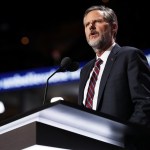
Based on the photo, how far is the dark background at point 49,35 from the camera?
4781 mm

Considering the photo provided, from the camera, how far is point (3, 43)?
234 inches

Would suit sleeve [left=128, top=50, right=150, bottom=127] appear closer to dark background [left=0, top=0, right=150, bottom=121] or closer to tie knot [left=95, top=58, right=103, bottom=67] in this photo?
tie knot [left=95, top=58, right=103, bottom=67]

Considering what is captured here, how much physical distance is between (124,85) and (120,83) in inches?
0.8

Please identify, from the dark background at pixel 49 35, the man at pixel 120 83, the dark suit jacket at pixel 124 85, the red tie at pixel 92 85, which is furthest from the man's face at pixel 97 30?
the dark background at pixel 49 35

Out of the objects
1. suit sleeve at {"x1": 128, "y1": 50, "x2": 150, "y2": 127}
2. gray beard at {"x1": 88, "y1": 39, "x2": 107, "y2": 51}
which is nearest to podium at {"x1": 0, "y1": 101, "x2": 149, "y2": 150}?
suit sleeve at {"x1": 128, "y1": 50, "x2": 150, "y2": 127}

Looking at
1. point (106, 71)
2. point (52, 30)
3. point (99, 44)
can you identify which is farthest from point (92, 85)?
point (52, 30)

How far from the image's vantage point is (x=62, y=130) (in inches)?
48.8

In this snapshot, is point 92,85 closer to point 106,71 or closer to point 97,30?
point 106,71

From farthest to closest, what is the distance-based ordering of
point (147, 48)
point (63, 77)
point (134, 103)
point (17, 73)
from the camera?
point (17, 73)
point (63, 77)
point (147, 48)
point (134, 103)

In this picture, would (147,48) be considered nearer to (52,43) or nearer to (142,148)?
(52,43)

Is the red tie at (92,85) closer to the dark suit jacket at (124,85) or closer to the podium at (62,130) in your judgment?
the dark suit jacket at (124,85)

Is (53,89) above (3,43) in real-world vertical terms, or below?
below

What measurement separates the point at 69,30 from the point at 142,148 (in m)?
4.38

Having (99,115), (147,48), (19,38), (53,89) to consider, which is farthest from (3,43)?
(99,115)
